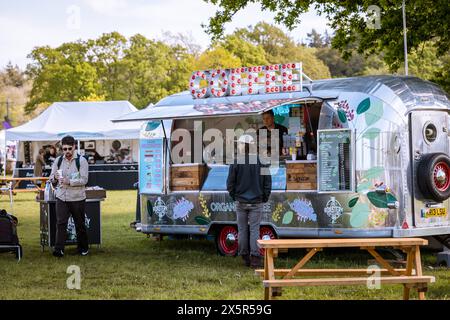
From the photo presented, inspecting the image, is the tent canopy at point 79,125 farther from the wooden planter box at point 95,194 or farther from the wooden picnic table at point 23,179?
the wooden planter box at point 95,194

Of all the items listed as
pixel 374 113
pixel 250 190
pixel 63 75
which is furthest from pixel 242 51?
pixel 250 190

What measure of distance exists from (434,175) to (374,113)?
1.22m

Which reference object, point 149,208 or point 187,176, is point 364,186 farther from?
point 149,208

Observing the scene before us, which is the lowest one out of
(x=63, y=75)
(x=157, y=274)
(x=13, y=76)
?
(x=157, y=274)

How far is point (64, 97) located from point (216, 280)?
163 ft

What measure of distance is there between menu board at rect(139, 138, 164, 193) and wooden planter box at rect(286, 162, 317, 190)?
2555 mm

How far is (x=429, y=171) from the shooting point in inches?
453

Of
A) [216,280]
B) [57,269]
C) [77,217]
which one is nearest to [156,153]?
[77,217]

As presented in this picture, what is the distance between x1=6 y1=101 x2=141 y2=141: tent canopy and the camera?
3347cm

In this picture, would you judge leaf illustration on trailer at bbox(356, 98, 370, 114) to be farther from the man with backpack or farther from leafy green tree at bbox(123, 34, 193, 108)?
leafy green tree at bbox(123, 34, 193, 108)

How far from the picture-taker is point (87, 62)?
58562 millimetres

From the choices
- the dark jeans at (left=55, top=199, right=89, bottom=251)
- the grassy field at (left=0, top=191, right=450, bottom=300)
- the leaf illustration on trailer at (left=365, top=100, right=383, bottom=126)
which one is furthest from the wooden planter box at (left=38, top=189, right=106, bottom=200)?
the leaf illustration on trailer at (left=365, top=100, right=383, bottom=126)

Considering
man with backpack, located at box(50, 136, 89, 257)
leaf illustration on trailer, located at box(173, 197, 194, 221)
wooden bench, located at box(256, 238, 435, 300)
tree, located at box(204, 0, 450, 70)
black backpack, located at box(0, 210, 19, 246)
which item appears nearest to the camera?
wooden bench, located at box(256, 238, 435, 300)
